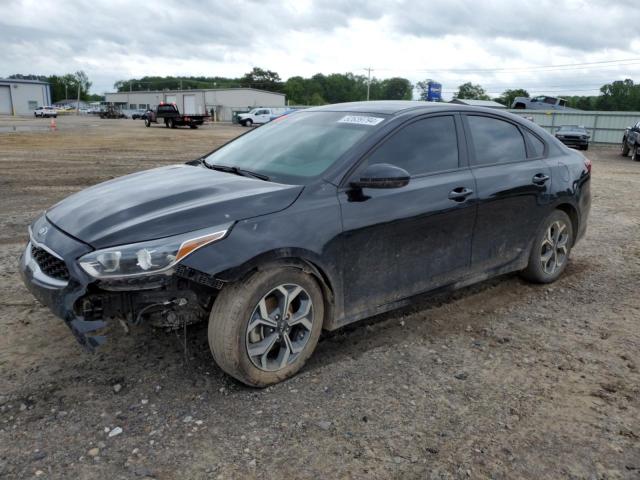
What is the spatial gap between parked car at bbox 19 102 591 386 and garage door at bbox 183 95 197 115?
71.6 meters

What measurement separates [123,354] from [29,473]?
116 cm

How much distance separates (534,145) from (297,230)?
2.77 metres

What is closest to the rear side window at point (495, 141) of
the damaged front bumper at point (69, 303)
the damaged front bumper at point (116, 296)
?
the damaged front bumper at point (116, 296)

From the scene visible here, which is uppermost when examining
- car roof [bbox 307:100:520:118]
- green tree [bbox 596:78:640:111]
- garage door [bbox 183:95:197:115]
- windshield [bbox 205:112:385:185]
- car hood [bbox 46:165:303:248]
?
green tree [bbox 596:78:640:111]

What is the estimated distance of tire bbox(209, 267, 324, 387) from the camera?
2.92 m

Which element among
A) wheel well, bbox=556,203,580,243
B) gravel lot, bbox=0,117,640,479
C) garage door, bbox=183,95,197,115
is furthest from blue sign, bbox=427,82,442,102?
gravel lot, bbox=0,117,640,479

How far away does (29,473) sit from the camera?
2.43 m

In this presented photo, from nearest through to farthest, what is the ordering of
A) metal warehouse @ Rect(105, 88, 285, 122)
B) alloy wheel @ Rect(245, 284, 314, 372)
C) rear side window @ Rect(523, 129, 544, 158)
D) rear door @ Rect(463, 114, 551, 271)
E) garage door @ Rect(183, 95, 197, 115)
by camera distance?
1. alloy wheel @ Rect(245, 284, 314, 372)
2. rear door @ Rect(463, 114, 551, 271)
3. rear side window @ Rect(523, 129, 544, 158)
4. metal warehouse @ Rect(105, 88, 285, 122)
5. garage door @ Rect(183, 95, 197, 115)

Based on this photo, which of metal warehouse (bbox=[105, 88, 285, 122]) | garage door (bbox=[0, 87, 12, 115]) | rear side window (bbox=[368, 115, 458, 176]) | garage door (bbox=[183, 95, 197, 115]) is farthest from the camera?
garage door (bbox=[0, 87, 12, 115])

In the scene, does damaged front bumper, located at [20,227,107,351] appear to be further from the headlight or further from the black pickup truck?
the black pickup truck

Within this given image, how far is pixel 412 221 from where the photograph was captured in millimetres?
3613

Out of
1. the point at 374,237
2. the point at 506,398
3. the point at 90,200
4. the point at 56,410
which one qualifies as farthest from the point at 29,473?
the point at 506,398

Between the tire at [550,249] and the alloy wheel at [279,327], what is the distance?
8.33ft

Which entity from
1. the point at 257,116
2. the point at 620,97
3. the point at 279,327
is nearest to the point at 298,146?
the point at 279,327
